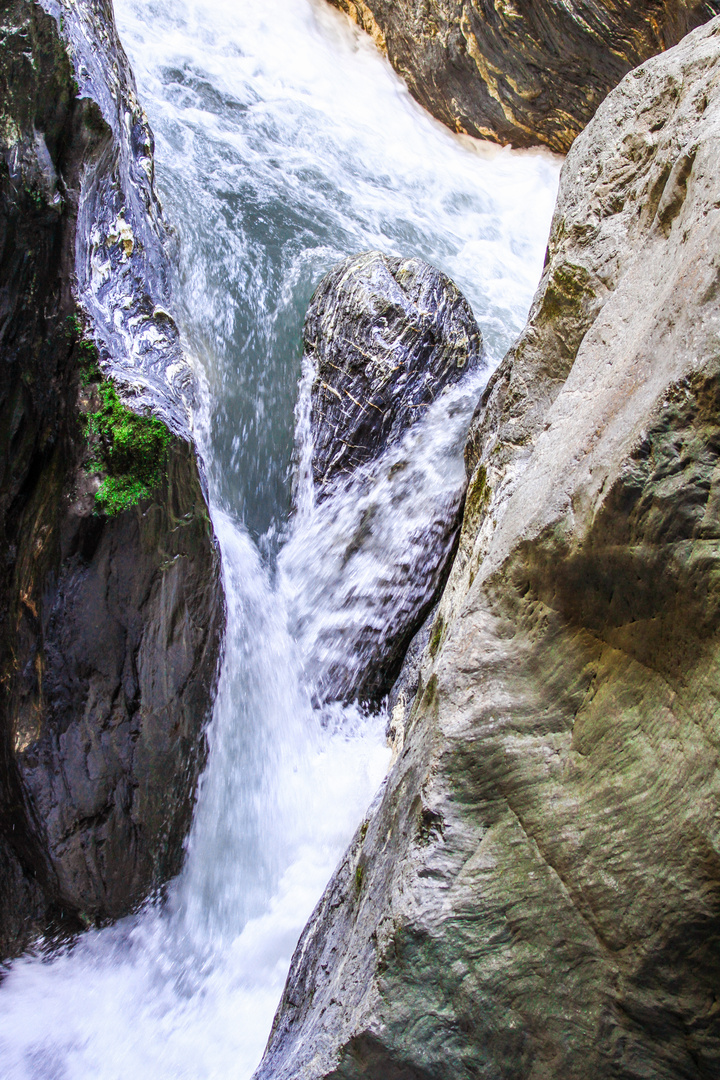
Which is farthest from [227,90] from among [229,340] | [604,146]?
[604,146]

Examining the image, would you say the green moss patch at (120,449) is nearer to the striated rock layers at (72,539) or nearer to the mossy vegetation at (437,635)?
the striated rock layers at (72,539)

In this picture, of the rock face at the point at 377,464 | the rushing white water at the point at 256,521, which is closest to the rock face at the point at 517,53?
the rushing white water at the point at 256,521

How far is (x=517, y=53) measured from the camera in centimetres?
848

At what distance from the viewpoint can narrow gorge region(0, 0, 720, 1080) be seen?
166 cm

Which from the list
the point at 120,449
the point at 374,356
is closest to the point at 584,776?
the point at 120,449

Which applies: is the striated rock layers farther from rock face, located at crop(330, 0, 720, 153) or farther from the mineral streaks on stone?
rock face, located at crop(330, 0, 720, 153)

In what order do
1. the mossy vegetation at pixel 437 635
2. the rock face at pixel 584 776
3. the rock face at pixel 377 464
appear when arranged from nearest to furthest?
the rock face at pixel 584 776 < the mossy vegetation at pixel 437 635 < the rock face at pixel 377 464

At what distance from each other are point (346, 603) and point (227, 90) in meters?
6.22

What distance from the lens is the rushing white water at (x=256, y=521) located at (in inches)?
128

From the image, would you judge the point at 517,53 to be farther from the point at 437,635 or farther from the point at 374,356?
the point at 437,635

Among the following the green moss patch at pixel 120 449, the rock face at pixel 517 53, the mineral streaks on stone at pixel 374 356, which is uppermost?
the rock face at pixel 517 53

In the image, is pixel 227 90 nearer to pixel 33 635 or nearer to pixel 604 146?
pixel 604 146

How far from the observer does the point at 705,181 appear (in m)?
2.00

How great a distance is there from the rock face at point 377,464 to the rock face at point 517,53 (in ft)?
14.8
